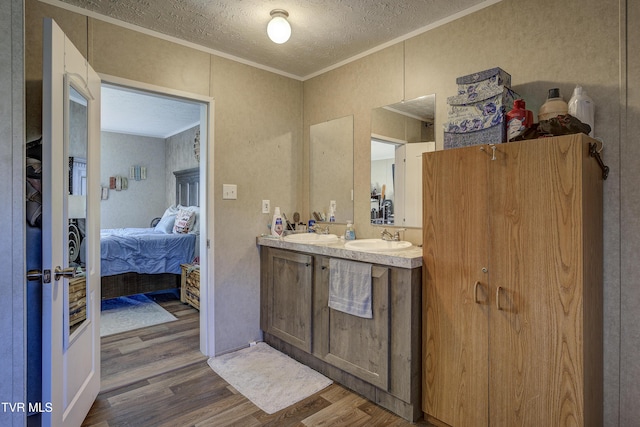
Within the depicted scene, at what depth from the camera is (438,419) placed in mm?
1876

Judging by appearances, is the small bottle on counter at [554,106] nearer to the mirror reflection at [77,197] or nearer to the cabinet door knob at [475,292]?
the cabinet door knob at [475,292]

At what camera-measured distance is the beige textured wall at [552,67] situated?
1642 mm

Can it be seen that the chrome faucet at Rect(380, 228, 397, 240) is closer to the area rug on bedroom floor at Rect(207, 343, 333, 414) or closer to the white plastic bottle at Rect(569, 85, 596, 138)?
the area rug on bedroom floor at Rect(207, 343, 333, 414)

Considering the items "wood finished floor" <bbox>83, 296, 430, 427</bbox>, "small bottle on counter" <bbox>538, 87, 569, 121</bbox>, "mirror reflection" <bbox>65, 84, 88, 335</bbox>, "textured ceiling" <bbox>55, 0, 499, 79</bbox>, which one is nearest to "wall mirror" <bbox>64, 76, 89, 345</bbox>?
"mirror reflection" <bbox>65, 84, 88, 335</bbox>

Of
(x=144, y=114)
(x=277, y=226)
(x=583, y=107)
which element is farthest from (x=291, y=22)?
(x=144, y=114)

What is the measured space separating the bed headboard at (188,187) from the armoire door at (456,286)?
4.61 metres

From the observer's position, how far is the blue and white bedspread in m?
4.00

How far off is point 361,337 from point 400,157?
1.28m

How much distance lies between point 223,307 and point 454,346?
1815 mm

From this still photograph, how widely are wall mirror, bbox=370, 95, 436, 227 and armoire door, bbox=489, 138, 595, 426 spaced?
807 millimetres

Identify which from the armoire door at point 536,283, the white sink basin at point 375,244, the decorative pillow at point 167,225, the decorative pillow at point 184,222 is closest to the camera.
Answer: the armoire door at point 536,283

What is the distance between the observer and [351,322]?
2.22 meters

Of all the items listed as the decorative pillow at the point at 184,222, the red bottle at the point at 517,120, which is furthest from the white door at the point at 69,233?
the decorative pillow at the point at 184,222

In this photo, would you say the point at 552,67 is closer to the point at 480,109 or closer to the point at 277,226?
the point at 480,109
